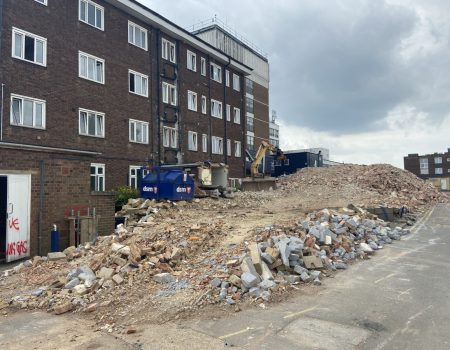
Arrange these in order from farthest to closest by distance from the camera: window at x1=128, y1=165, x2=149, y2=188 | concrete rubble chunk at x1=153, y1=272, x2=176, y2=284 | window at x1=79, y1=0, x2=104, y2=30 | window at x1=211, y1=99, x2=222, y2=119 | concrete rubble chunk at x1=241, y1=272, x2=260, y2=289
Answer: window at x1=211, y1=99, x2=222, y2=119
window at x1=128, y1=165, x2=149, y2=188
window at x1=79, y1=0, x2=104, y2=30
concrete rubble chunk at x1=153, y1=272, x2=176, y2=284
concrete rubble chunk at x1=241, y1=272, x2=260, y2=289

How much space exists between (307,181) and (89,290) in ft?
85.2

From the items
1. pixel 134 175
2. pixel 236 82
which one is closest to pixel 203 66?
pixel 236 82

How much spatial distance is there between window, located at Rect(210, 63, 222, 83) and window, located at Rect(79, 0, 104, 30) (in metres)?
11.4

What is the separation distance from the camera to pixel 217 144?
30.5 m

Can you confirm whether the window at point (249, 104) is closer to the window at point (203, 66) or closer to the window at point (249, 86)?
the window at point (249, 86)

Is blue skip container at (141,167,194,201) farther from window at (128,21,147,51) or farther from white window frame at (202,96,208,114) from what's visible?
white window frame at (202,96,208,114)

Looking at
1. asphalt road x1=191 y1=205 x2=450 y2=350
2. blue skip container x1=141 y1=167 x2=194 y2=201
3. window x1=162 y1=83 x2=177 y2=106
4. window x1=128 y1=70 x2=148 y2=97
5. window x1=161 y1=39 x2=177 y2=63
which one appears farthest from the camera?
window x1=161 y1=39 x2=177 y2=63

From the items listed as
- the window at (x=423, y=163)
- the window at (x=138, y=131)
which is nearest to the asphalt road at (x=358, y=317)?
the window at (x=138, y=131)

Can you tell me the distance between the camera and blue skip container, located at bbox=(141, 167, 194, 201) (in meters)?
16.8

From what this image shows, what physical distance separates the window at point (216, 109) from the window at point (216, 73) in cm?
195

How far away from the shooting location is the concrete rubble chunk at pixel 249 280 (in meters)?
6.87

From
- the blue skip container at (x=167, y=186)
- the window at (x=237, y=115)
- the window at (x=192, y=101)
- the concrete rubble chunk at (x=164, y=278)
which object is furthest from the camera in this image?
the window at (x=237, y=115)

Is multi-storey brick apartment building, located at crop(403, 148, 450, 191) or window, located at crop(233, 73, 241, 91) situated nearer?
window, located at crop(233, 73, 241, 91)

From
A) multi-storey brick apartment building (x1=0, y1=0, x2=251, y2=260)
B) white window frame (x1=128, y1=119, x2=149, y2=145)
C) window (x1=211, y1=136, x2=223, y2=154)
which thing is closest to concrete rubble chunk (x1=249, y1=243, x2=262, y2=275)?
multi-storey brick apartment building (x1=0, y1=0, x2=251, y2=260)
